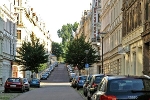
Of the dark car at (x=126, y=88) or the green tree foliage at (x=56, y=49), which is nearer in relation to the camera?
the dark car at (x=126, y=88)

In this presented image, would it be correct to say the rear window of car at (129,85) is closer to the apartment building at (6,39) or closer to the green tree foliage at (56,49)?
the apartment building at (6,39)

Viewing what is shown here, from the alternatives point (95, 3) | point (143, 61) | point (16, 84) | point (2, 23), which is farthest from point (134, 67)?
point (95, 3)

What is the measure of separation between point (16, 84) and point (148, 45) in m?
12.1

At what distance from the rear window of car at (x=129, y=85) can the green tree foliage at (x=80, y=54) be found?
179ft

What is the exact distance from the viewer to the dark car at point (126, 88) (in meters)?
9.91

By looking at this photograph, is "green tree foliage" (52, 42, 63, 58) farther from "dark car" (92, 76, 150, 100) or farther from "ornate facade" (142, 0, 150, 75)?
"dark car" (92, 76, 150, 100)

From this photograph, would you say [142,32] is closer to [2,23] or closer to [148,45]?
[148,45]

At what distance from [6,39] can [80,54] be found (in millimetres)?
16828

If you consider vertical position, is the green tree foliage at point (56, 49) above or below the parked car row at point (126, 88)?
above

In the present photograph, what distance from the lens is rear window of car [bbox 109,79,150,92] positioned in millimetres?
10367

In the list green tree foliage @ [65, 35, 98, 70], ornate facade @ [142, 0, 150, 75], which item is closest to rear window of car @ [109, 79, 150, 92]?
ornate facade @ [142, 0, 150, 75]

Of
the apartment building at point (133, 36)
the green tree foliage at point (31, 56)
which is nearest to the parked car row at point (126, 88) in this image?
the apartment building at point (133, 36)

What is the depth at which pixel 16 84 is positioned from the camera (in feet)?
111

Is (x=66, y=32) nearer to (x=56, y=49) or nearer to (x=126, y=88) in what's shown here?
(x=56, y=49)
